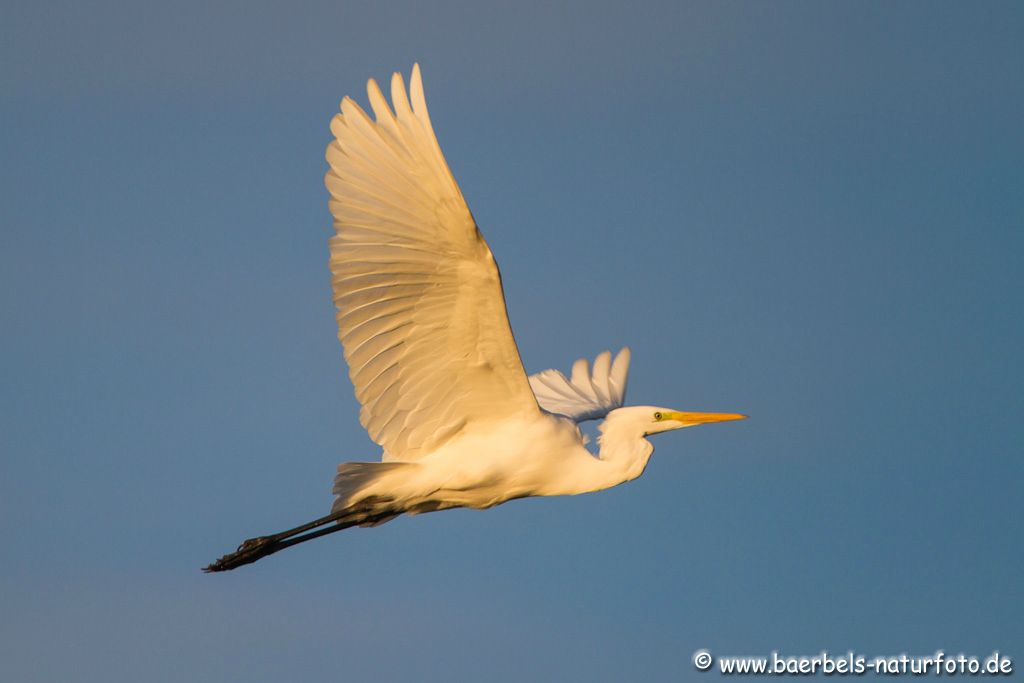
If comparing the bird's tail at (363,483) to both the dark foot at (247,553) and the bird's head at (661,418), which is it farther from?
the bird's head at (661,418)

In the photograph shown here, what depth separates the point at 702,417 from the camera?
12422mm

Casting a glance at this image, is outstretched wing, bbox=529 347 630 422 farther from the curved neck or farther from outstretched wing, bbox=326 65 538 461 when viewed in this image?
outstretched wing, bbox=326 65 538 461

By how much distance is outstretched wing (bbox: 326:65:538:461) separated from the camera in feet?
32.6

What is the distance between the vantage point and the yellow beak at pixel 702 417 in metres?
12.3

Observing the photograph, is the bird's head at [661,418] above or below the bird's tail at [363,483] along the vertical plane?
above

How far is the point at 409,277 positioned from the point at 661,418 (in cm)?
308

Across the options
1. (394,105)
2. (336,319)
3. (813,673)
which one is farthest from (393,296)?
(813,673)

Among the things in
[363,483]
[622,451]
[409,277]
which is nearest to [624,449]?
[622,451]

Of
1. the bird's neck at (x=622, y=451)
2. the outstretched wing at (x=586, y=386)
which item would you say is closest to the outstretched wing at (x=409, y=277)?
the bird's neck at (x=622, y=451)

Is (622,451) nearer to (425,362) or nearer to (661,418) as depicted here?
(661,418)

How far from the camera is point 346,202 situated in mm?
10227

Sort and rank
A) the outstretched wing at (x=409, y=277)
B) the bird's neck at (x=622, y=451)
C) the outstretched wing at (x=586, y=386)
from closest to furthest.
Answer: the outstretched wing at (x=409, y=277), the bird's neck at (x=622, y=451), the outstretched wing at (x=586, y=386)

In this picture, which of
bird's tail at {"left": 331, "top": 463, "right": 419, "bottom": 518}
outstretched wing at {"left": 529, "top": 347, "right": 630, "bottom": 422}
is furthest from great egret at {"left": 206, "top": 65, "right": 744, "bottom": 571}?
outstretched wing at {"left": 529, "top": 347, "right": 630, "bottom": 422}

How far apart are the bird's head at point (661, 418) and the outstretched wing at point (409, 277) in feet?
4.23
